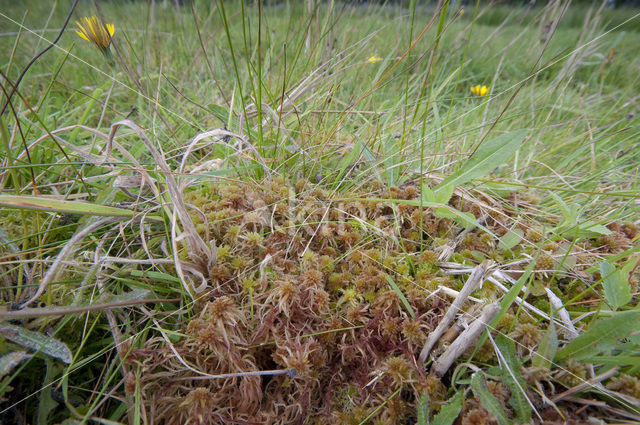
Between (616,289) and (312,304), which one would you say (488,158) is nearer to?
(616,289)

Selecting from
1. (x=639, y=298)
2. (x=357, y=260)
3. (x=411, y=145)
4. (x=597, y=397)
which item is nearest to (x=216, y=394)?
(x=357, y=260)

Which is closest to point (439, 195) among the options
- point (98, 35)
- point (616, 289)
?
point (616, 289)

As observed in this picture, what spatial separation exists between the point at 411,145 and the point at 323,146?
1.30 ft

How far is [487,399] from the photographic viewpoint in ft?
2.44

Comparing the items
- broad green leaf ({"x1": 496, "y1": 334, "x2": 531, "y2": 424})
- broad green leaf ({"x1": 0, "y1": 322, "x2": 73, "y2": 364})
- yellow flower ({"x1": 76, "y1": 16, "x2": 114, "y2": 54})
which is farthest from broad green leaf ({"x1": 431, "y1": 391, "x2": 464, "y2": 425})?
yellow flower ({"x1": 76, "y1": 16, "x2": 114, "y2": 54})

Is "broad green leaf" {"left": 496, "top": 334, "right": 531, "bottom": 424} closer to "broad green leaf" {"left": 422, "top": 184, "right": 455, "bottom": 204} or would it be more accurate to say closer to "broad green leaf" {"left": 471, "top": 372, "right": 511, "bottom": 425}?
"broad green leaf" {"left": 471, "top": 372, "right": 511, "bottom": 425}

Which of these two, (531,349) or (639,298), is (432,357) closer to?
(531,349)

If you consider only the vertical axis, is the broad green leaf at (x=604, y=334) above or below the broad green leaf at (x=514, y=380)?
above

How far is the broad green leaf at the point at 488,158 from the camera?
1199 mm

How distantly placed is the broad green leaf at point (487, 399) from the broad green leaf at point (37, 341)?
106 centimetres

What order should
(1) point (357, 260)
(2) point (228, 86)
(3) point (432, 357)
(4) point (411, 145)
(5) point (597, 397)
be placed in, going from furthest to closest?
1. (2) point (228, 86)
2. (4) point (411, 145)
3. (1) point (357, 260)
4. (3) point (432, 357)
5. (5) point (597, 397)

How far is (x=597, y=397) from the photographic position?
77 cm

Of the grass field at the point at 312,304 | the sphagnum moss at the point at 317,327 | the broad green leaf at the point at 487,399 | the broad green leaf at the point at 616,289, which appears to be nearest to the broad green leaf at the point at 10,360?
the grass field at the point at 312,304

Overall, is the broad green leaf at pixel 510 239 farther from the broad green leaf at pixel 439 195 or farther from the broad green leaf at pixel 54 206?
the broad green leaf at pixel 54 206
